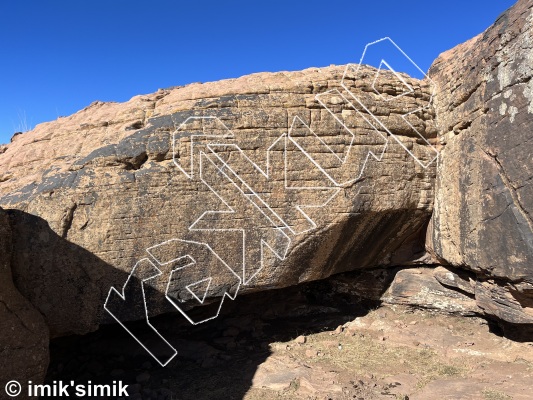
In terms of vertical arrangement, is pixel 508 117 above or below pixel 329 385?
above

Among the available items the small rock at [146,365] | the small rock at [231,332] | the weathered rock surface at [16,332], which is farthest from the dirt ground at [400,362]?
the weathered rock surface at [16,332]

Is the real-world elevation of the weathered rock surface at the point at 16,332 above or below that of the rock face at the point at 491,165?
below

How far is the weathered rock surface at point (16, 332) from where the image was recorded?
419 cm

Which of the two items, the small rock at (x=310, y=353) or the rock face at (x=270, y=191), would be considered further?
the small rock at (x=310, y=353)

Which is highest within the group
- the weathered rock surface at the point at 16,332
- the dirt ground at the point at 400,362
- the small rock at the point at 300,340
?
the weathered rock surface at the point at 16,332

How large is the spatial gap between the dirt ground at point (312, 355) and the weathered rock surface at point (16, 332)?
127cm

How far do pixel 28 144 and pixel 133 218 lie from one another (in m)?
2.39

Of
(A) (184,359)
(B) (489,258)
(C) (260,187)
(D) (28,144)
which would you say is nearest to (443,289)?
(B) (489,258)

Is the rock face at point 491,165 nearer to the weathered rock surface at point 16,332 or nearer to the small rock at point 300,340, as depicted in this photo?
the small rock at point 300,340

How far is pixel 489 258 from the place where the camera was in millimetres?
4934

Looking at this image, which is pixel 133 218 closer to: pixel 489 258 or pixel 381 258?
pixel 381 258

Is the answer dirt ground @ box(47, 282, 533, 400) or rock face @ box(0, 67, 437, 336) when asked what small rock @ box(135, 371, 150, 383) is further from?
rock face @ box(0, 67, 437, 336)
